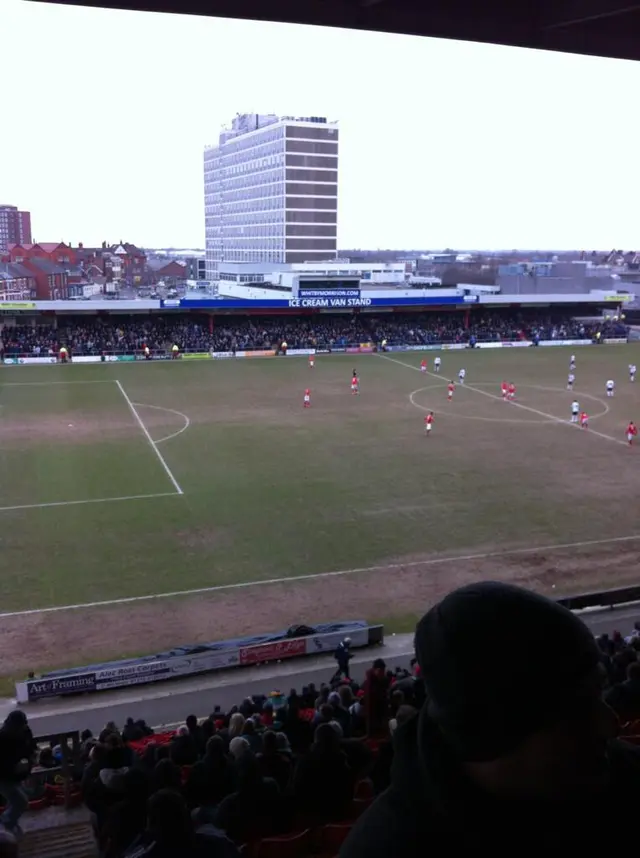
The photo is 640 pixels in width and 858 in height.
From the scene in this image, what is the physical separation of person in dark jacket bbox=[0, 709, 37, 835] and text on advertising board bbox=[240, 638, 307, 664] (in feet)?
24.6

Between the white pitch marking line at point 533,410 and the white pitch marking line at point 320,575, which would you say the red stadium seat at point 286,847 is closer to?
the white pitch marking line at point 320,575

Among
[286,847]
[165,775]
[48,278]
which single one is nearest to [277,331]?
[48,278]

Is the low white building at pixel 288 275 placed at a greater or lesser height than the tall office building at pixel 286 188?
lesser

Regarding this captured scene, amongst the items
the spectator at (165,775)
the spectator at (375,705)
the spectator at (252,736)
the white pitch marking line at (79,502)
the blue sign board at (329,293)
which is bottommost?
the white pitch marking line at (79,502)

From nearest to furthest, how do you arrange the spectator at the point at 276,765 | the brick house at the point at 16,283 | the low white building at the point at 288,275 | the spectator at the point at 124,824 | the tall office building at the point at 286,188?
the spectator at the point at 124,824, the spectator at the point at 276,765, the brick house at the point at 16,283, the low white building at the point at 288,275, the tall office building at the point at 286,188

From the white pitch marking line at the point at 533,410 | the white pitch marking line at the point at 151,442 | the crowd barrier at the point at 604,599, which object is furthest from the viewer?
the white pitch marking line at the point at 533,410

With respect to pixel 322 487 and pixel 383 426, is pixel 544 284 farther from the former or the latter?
pixel 322 487

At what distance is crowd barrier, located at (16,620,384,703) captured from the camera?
13492 mm

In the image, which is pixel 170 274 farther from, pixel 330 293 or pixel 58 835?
pixel 58 835

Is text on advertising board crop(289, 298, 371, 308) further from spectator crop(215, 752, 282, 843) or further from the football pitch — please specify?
spectator crop(215, 752, 282, 843)

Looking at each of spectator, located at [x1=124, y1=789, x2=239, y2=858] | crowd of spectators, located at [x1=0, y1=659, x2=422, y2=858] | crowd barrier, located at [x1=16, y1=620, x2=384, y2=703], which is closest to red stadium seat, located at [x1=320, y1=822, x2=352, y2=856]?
crowd of spectators, located at [x1=0, y1=659, x2=422, y2=858]

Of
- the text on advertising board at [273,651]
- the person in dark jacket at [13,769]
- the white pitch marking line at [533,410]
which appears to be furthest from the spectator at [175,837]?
the white pitch marking line at [533,410]

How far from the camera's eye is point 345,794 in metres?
5.48

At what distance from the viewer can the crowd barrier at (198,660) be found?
13492mm
